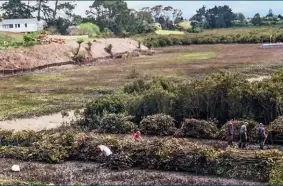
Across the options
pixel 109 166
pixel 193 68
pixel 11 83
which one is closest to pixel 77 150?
pixel 109 166

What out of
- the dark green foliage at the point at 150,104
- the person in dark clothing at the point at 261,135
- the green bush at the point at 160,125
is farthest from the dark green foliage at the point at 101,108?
the person in dark clothing at the point at 261,135

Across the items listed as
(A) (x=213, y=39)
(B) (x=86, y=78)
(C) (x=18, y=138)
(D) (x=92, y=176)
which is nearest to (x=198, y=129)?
(D) (x=92, y=176)

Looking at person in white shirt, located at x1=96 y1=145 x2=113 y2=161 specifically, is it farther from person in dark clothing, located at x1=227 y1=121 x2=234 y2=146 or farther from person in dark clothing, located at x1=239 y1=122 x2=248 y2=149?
person in dark clothing, located at x1=239 y1=122 x2=248 y2=149

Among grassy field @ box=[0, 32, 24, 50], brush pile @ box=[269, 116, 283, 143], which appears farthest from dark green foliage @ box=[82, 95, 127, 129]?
grassy field @ box=[0, 32, 24, 50]

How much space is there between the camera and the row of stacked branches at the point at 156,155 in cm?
1817

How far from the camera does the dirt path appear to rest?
28888mm

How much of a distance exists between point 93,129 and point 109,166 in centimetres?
793

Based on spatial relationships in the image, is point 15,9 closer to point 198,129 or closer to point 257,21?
point 257,21

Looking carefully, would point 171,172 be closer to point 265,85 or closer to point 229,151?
point 229,151

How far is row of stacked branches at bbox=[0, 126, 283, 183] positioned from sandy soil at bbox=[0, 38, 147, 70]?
37585mm

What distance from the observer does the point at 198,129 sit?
83.1 ft

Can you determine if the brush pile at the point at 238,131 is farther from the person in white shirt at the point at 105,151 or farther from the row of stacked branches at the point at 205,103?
the person in white shirt at the point at 105,151

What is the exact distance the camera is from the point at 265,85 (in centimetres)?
2700

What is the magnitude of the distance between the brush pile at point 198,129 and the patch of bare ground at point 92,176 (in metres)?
6.32
